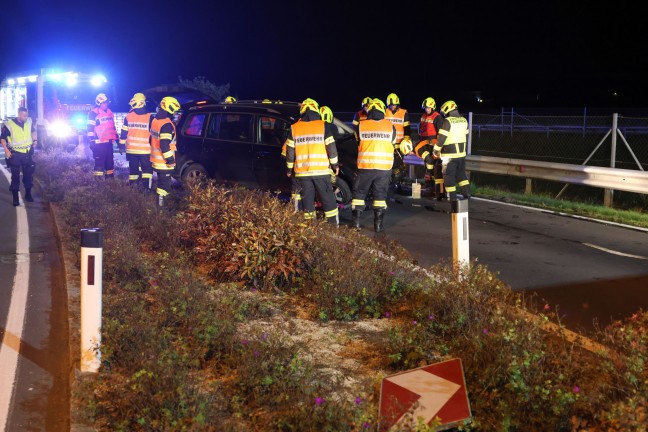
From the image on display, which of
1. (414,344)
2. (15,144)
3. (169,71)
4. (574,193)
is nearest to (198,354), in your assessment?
(414,344)

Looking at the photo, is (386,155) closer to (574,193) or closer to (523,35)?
(574,193)

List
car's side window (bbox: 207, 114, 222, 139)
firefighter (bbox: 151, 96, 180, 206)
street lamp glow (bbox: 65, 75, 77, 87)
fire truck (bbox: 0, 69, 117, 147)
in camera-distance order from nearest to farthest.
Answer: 1. firefighter (bbox: 151, 96, 180, 206)
2. car's side window (bbox: 207, 114, 222, 139)
3. fire truck (bbox: 0, 69, 117, 147)
4. street lamp glow (bbox: 65, 75, 77, 87)

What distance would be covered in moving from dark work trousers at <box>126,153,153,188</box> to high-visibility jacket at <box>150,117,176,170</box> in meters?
1.38

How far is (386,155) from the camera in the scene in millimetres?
11188

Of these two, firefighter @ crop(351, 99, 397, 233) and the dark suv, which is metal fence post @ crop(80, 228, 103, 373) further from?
the dark suv

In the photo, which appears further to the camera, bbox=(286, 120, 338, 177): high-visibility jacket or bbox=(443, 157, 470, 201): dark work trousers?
bbox=(443, 157, 470, 201): dark work trousers

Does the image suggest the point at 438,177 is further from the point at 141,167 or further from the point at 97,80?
the point at 97,80

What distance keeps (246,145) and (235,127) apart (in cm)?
46

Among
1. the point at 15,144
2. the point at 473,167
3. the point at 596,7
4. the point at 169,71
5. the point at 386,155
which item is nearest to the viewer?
the point at 386,155

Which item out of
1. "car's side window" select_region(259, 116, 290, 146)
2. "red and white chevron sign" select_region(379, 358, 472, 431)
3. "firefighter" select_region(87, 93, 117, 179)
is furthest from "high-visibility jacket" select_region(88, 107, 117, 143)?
"red and white chevron sign" select_region(379, 358, 472, 431)

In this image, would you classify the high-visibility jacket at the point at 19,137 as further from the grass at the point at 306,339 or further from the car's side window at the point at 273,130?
the grass at the point at 306,339

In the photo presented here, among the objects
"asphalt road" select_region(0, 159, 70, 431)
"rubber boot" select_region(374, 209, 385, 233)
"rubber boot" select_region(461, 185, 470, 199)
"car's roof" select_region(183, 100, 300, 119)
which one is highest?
"car's roof" select_region(183, 100, 300, 119)

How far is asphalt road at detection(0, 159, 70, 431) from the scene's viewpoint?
17.8 feet

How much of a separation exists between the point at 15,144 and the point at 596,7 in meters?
42.2
